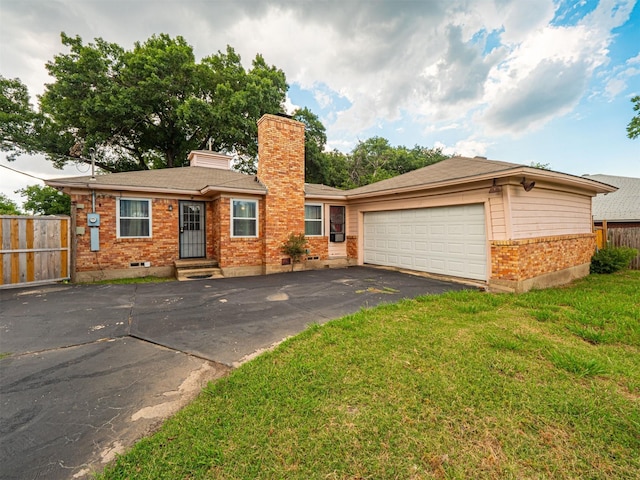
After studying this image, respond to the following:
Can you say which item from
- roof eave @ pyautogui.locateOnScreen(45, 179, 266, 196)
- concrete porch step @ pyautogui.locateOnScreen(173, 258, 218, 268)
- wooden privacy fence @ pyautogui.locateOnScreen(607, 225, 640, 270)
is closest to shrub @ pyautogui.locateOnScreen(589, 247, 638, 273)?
wooden privacy fence @ pyautogui.locateOnScreen(607, 225, 640, 270)

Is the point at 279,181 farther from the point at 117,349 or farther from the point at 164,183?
the point at 117,349

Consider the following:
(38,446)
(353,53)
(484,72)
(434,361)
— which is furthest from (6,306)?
(484,72)

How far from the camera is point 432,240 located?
8.06 m

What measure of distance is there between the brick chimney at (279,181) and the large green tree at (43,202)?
1441 cm

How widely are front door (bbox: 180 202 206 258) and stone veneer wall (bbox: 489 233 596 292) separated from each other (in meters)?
9.01

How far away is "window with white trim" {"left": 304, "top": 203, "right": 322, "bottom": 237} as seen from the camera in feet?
33.7

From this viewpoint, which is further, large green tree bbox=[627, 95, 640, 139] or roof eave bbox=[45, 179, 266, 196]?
large green tree bbox=[627, 95, 640, 139]

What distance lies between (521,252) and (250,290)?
6.55 m

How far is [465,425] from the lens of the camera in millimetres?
1983

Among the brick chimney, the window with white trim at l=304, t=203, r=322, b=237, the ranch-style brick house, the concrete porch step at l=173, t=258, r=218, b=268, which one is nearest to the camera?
the ranch-style brick house

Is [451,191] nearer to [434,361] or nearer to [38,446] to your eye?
[434,361]

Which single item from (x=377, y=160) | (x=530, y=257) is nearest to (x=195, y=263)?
(x=530, y=257)

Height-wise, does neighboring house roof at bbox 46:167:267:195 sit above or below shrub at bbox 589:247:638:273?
above

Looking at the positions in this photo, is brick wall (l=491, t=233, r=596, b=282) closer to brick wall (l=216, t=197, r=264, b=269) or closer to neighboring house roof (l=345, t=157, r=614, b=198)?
neighboring house roof (l=345, t=157, r=614, b=198)
